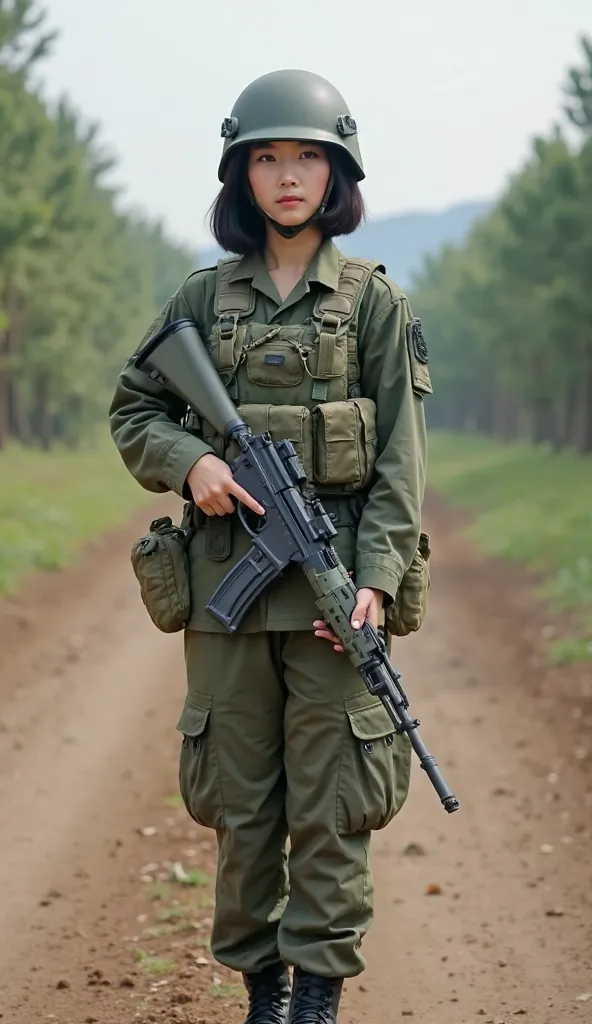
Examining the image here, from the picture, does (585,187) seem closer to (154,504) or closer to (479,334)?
(154,504)

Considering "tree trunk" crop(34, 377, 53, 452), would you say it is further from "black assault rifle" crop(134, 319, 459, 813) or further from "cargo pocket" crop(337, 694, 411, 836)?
"cargo pocket" crop(337, 694, 411, 836)

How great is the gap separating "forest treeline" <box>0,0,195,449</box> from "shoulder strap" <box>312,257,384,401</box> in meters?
19.8

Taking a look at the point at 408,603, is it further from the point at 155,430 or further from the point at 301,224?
the point at 301,224

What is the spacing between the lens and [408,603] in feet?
13.2

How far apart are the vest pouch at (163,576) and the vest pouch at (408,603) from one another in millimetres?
587

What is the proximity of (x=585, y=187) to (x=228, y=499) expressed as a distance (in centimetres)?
2792

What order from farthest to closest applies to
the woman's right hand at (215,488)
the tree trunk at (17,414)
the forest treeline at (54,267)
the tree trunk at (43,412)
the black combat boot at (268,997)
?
the tree trunk at (43,412) < the tree trunk at (17,414) < the forest treeline at (54,267) < the black combat boot at (268,997) < the woman's right hand at (215,488)

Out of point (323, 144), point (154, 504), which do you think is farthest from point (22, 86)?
point (323, 144)

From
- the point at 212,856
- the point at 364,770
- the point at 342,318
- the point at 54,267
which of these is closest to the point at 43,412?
the point at 54,267

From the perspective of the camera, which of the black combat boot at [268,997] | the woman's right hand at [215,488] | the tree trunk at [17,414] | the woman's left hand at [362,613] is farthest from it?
the tree trunk at [17,414]

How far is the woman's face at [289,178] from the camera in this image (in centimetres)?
401

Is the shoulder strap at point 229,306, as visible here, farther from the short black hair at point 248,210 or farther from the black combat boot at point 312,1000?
the black combat boot at point 312,1000

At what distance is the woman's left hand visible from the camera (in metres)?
3.77

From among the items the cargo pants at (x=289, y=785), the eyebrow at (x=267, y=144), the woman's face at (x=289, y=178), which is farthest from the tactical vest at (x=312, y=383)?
the cargo pants at (x=289, y=785)
